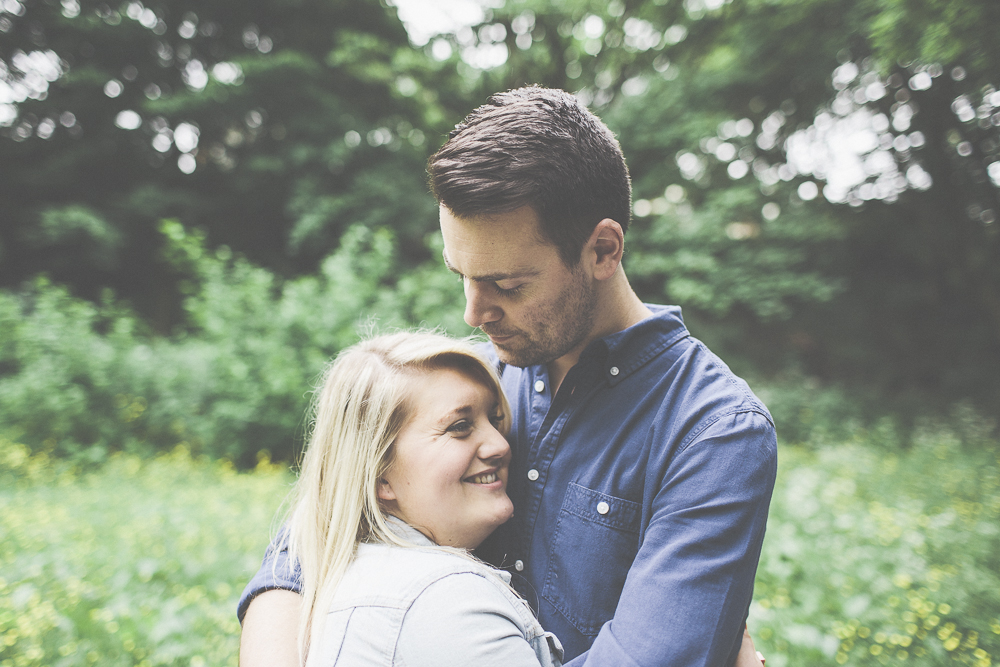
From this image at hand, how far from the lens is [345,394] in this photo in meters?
1.50

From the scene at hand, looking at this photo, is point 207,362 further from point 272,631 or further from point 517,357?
point 517,357

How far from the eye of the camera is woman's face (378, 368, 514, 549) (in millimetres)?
1389

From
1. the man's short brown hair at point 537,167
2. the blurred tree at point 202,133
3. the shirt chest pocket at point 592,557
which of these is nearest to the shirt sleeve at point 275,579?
the shirt chest pocket at point 592,557

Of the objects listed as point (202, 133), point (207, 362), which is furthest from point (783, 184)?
point (202, 133)

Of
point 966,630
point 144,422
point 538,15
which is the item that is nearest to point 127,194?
point 144,422

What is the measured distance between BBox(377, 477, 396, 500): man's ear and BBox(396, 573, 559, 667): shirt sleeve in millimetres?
327

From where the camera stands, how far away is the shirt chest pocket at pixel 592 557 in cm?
128

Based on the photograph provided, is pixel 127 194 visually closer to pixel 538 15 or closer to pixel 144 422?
pixel 144 422

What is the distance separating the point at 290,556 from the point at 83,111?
1583 cm

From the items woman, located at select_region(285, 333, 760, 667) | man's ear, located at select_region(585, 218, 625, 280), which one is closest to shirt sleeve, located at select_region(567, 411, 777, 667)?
woman, located at select_region(285, 333, 760, 667)

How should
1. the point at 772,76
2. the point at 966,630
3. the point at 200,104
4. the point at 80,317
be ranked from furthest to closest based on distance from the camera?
the point at 200,104
the point at 772,76
the point at 80,317
the point at 966,630

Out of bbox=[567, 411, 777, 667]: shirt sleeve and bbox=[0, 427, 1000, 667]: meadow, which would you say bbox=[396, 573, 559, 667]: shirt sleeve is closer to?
bbox=[567, 411, 777, 667]: shirt sleeve

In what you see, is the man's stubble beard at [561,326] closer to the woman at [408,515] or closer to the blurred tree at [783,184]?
the woman at [408,515]

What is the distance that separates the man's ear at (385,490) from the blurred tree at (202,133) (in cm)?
955
